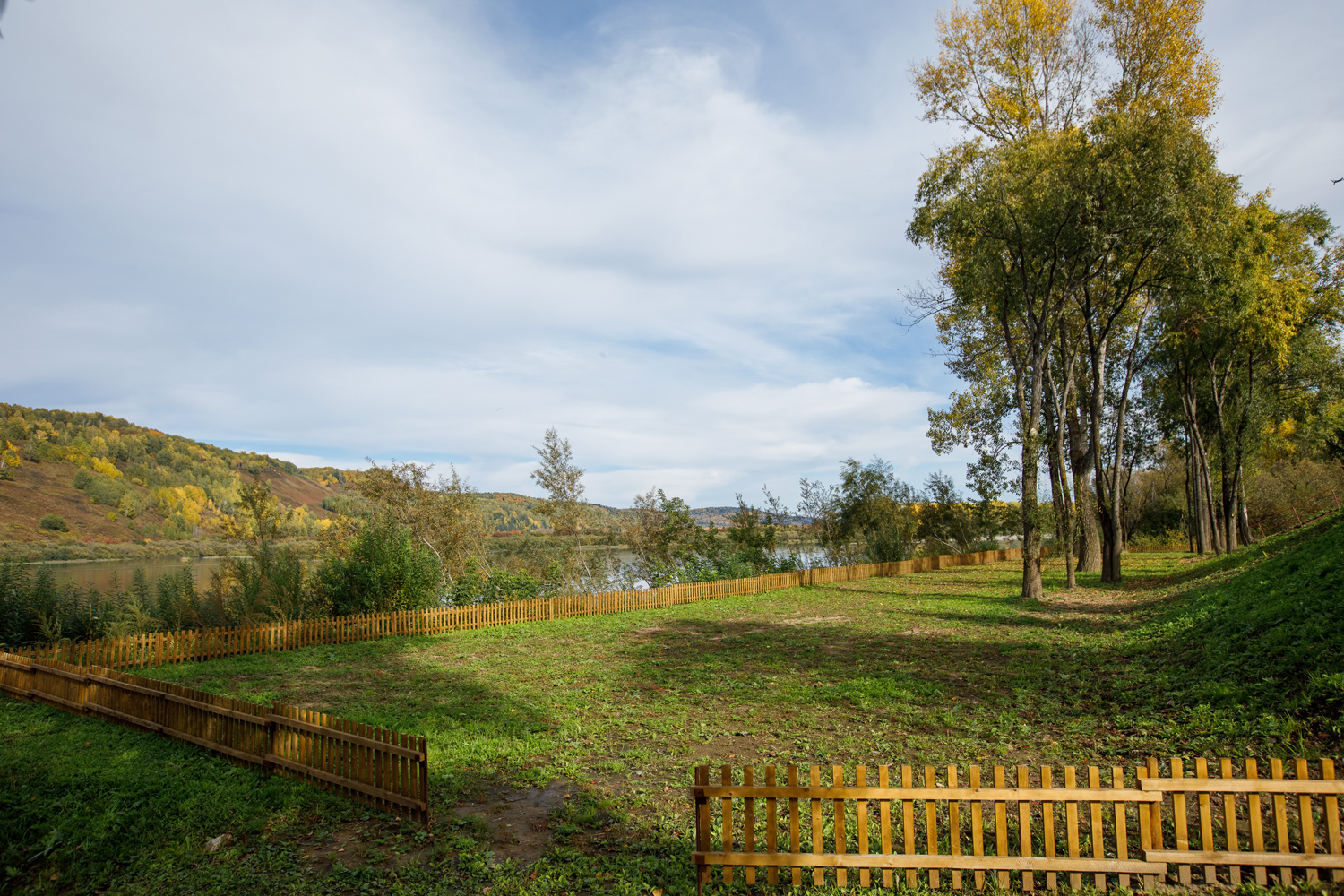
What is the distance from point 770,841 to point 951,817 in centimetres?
113

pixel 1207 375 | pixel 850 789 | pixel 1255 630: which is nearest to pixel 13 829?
pixel 850 789

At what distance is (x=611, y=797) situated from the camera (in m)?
5.30

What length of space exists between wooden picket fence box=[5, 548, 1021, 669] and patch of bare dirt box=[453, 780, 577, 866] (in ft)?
21.2

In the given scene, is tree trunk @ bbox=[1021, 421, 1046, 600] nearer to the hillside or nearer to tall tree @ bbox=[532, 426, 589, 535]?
tall tree @ bbox=[532, 426, 589, 535]

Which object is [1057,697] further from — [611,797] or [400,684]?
[400,684]

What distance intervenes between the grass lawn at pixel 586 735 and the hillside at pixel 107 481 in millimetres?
28620

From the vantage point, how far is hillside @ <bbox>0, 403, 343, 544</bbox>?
1963 inches

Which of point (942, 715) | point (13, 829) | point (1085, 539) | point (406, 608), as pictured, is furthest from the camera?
point (1085, 539)

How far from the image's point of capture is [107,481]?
188 feet

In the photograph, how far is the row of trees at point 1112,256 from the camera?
639 inches

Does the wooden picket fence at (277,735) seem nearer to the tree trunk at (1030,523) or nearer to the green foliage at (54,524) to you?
the tree trunk at (1030,523)

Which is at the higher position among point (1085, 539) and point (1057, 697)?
point (1085, 539)

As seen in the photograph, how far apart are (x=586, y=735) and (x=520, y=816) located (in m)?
2.10

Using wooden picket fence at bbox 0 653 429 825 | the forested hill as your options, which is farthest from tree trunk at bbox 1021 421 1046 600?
the forested hill
